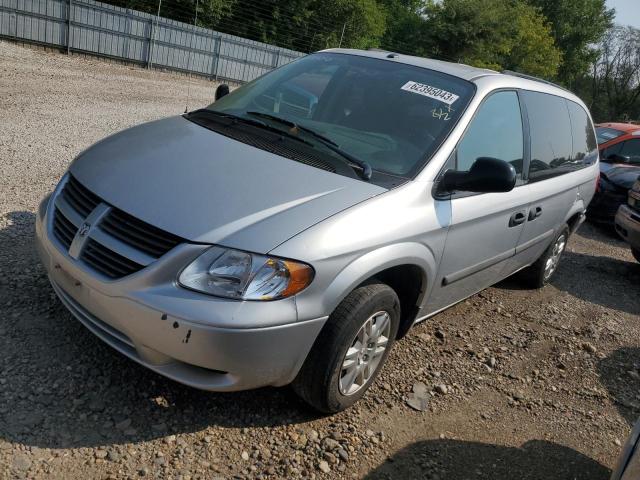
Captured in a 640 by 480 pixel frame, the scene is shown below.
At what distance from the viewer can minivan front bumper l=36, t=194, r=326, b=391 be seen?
2.40 m

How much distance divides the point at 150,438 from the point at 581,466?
7.48 ft

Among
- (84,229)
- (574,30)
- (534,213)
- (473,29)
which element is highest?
(574,30)

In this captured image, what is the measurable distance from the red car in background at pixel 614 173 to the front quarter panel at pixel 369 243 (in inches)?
248

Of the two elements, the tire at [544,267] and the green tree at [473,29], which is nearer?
the tire at [544,267]

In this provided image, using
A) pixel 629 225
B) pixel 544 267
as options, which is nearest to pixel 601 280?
pixel 629 225

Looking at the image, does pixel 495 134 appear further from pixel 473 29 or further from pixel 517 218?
pixel 473 29

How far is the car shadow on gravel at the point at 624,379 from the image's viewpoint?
3.91 meters

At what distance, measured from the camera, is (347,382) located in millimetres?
3012

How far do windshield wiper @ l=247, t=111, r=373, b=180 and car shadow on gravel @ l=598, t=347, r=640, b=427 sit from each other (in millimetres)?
2379

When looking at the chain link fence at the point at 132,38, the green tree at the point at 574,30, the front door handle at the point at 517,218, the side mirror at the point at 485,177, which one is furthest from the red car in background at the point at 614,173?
the green tree at the point at 574,30

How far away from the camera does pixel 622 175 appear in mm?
9086

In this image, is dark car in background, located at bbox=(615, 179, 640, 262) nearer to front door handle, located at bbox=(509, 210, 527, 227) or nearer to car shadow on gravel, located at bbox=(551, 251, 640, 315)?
car shadow on gravel, located at bbox=(551, 251, 640, 315)

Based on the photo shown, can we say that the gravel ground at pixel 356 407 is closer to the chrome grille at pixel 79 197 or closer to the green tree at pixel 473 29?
the chrome grille at pixel 79 197

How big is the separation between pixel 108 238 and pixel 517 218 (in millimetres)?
2687
